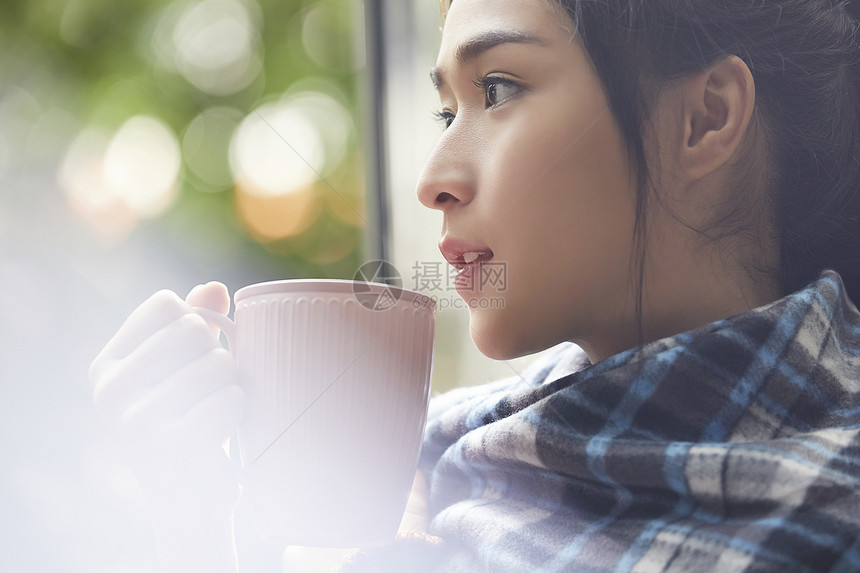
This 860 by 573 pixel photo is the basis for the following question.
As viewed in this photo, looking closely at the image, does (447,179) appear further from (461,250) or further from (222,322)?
(222,322)

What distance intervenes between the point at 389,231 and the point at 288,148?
193mm

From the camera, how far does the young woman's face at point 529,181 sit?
0.49 m

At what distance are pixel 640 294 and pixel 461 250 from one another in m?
0.15

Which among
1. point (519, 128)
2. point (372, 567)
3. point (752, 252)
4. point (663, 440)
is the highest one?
point (519, 128)

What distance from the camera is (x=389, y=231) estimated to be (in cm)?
87

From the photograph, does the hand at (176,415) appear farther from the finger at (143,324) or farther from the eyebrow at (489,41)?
the eyebrow at (489,41)

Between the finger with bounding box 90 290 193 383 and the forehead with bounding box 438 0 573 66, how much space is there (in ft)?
0.92

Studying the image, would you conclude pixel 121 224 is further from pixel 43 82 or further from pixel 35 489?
pixel 35 489

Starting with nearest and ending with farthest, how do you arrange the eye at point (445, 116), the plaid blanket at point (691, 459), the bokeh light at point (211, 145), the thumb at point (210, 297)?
the plaid blanket at point (691, 459)
the thumb at point (210, 297)
the eye at point (445, 116)
the bokeh light at point (211, 145)

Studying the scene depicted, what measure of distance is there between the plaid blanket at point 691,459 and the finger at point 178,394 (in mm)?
224

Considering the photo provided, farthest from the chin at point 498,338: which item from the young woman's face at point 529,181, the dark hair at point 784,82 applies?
the dark hair at point 784,82

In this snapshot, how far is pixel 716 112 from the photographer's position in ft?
1.67

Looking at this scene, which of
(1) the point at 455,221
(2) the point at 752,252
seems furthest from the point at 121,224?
(2) the point at 752,252

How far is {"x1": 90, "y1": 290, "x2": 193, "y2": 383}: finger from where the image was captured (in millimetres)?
425
